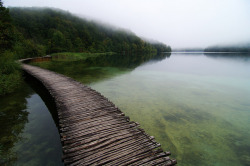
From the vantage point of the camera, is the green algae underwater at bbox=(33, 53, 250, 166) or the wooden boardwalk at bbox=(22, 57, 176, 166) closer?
the wooden boardwalk at bbox=(22, 57, 176, 166)

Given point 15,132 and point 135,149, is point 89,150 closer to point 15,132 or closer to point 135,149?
point 135,149

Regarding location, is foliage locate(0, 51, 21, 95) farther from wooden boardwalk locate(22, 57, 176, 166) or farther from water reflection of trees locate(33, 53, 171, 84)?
wooden boardwalk locate(22, 57, 176, 166)

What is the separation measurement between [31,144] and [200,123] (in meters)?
8.31

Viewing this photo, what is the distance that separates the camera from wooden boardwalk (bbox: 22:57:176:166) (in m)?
3.65

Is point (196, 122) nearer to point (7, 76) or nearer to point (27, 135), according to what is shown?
point (27, 135)

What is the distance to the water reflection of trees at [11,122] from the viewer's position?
16.1ft

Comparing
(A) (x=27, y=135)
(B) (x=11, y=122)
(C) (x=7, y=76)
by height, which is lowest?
(A) (x=27, y=135)

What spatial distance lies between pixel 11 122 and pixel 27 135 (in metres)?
1.79

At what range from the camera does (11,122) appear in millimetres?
6941

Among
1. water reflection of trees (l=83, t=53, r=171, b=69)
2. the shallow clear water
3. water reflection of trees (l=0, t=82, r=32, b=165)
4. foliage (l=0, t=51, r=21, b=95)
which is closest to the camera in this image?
the shallow clear water

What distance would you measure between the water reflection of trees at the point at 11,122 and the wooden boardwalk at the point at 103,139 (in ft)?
6.55

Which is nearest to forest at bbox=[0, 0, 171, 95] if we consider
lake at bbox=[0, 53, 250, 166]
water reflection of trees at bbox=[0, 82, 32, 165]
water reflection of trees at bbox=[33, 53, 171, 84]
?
water reflection of trees at bbox=[0, 82, 32, 165]

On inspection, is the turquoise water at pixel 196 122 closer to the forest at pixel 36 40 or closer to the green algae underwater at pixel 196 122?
the green algae underwater at pixel 196 122

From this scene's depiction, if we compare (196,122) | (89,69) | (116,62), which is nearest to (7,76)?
(89,69)
